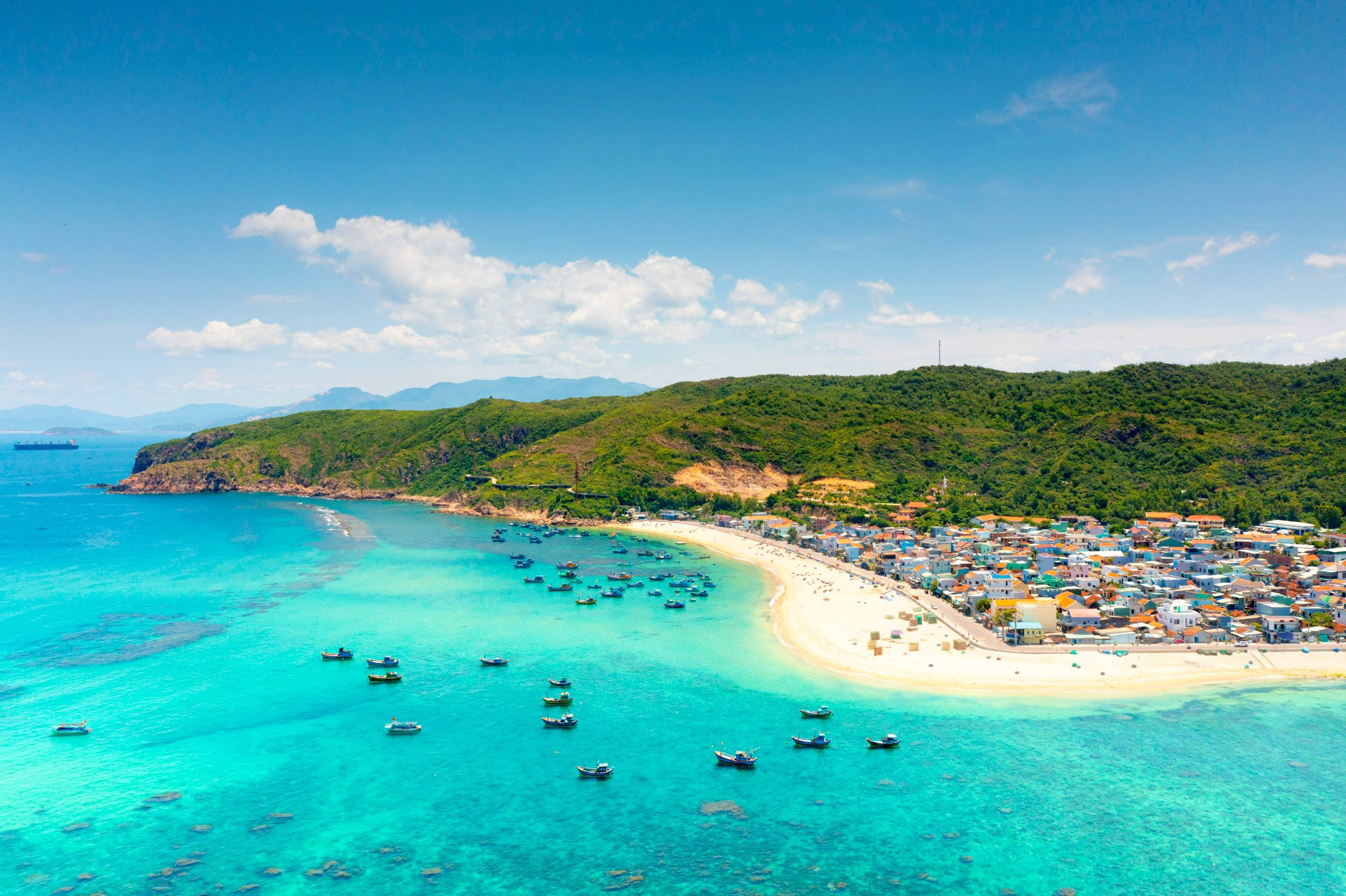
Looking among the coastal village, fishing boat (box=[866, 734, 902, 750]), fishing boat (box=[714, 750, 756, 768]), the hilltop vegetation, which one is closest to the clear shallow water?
fishing boat (box=[714, 750, 756, 768])

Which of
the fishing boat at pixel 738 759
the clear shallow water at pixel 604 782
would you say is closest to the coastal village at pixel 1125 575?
the clear shallow water at pixel 604 782

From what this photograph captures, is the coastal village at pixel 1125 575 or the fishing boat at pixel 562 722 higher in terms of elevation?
the coastal village at pixel 1125 575

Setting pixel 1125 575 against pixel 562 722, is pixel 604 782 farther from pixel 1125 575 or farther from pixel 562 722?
pixel 1125 575

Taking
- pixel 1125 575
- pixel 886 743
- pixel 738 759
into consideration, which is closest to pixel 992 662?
pixel 886 743

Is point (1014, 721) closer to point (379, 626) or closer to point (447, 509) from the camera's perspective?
point (379, 626)

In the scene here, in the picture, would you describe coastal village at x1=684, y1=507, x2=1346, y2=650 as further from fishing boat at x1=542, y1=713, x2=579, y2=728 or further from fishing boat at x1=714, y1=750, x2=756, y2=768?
fishing boat at x1=542, y1=713, x2=579, y2=728

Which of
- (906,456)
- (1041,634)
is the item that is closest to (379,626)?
(1041,634)

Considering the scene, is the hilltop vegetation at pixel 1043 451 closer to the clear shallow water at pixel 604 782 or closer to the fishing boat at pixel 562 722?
the clear shallow water at pixel 604 782
